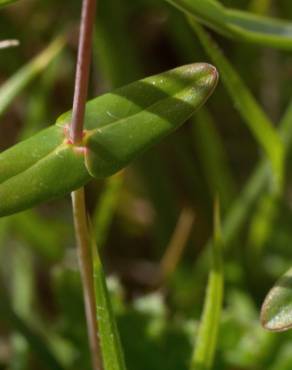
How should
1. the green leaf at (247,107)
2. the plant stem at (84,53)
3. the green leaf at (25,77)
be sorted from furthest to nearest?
1. the green leaf at (25,77)
2. the green leaf at (247,107)
3. the plant stem at (84,53)

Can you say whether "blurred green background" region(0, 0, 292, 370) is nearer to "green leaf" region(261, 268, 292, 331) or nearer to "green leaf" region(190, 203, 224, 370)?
"green leaf" region(190, 203, 224, 370)

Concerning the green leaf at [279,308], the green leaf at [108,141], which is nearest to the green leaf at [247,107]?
the green leaf at [108,141]

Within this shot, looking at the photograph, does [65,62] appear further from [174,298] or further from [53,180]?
[53,180]

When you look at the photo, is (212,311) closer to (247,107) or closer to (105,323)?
(105,323)

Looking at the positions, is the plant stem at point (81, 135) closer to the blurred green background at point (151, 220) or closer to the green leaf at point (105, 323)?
the green leaf at point (105, 323)

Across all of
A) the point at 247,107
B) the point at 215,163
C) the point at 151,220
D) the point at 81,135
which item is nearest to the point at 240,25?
the point at 247,107
